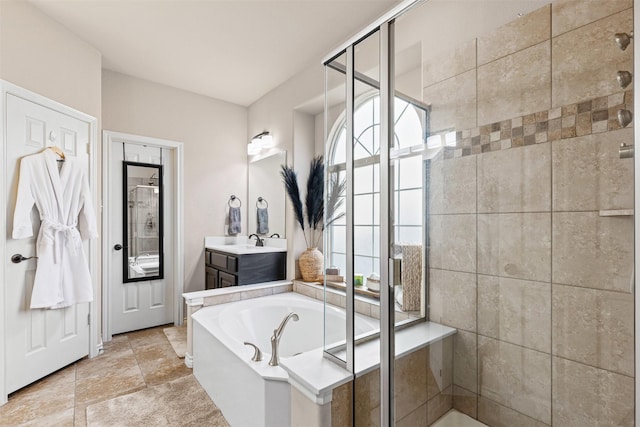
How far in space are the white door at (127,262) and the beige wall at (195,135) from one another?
0.58ft

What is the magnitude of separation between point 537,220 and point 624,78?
504 mm

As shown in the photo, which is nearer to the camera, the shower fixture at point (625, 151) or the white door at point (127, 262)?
the shower fixture at point (625, 151)

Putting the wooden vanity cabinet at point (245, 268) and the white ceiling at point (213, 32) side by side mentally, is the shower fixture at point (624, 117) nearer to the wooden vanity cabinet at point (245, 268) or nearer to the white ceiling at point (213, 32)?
the white ceiling at point (213, 32)

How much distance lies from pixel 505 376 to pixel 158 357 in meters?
2.62

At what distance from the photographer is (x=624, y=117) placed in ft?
2.96

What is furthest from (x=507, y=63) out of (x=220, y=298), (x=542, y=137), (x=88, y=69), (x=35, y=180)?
(x=88, y=69)

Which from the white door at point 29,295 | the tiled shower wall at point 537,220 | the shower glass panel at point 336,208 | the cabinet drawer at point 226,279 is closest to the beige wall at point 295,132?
the cabinet drawer at point 226,279

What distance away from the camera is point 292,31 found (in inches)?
96.2

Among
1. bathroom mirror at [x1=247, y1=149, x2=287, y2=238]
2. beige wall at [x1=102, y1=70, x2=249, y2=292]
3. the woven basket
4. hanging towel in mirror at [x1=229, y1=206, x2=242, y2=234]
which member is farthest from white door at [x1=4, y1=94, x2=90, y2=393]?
the woven basket

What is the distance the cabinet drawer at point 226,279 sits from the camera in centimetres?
299

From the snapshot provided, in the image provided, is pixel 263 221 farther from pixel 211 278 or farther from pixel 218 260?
pixel 211 278

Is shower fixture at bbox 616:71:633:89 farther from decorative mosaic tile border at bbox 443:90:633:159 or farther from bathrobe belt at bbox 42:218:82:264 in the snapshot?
bathrobe belt at bbox 42:218:82:264

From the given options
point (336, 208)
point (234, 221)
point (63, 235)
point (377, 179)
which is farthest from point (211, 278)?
point (377, 179)

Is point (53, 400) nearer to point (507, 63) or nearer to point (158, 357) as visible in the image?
point (158, 357)
